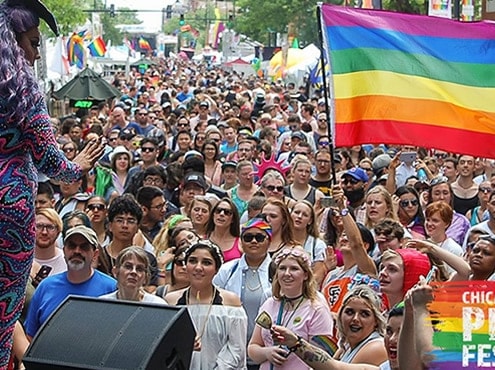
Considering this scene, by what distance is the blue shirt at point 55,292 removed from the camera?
6996mm

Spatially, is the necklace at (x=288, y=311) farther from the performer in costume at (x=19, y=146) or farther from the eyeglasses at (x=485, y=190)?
the eyeglasses at (x=485, y=190)

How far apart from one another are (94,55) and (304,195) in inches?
1556

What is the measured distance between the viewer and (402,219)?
415 inches

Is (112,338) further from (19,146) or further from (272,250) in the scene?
(272,250)

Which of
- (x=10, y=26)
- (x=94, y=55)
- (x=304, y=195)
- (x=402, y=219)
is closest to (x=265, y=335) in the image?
(x=10, y=26)

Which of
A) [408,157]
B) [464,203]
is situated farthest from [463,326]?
[408,157]

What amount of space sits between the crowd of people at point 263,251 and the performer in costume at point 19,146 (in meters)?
0.02

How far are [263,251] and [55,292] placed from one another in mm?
1750

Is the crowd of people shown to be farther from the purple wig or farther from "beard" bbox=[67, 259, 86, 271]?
the purple wig

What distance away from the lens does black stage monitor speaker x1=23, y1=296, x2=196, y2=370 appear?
15.3 ft

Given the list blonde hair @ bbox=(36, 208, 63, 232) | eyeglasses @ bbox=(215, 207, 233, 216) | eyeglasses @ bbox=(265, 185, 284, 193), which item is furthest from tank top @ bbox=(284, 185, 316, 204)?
blonde hair @ bbox=(36, 208, 63, 232)

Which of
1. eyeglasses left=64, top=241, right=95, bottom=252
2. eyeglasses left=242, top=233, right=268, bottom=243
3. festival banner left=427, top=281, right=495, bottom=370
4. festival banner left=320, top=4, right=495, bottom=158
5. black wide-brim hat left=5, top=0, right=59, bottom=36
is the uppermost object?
black wide-brim hat left=5, top=0, right=59, bottom=36

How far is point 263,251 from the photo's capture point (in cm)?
823

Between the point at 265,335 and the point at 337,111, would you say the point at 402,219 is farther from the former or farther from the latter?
the point at 265,335
